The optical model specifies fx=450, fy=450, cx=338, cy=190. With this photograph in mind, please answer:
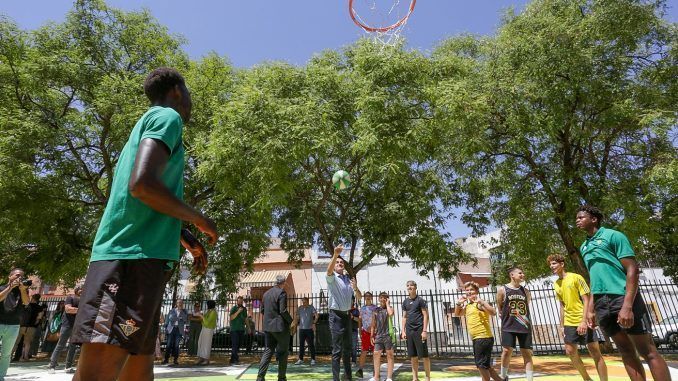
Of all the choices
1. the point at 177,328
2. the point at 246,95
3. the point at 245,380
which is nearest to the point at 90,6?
the point at 246,95

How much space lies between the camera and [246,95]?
11.3 metres

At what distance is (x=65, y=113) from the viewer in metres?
14.2

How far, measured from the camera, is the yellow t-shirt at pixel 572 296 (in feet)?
23.3

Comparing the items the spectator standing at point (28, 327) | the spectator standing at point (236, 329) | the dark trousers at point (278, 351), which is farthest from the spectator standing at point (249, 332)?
the dark trousers at point (278, 351)

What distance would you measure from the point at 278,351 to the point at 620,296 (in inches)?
228

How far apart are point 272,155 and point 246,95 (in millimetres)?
2021

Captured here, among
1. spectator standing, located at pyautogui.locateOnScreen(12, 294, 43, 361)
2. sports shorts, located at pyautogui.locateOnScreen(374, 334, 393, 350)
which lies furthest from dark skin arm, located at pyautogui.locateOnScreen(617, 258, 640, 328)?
spectator standing, located at pyautogui.locateOnScreen(12, 294, 43, 361)

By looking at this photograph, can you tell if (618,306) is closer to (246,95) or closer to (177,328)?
(246,95)

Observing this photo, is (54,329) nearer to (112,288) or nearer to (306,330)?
(306,330)

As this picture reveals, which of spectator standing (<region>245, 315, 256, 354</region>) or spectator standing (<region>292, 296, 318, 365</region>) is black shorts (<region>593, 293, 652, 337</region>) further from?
spectator standing (<region>245, 315, 256, 354</region>)

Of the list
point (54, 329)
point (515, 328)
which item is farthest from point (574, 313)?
point (54, 329)

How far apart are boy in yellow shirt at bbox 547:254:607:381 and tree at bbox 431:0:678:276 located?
18.1 ft

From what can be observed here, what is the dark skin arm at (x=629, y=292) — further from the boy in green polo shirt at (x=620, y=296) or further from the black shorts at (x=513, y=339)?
the black shorts at (x=513, y=339)

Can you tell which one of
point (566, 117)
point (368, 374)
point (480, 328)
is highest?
point (566, 117)
